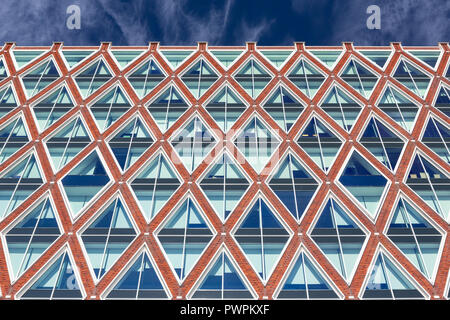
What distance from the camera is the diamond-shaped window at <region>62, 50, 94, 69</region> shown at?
43.2 m

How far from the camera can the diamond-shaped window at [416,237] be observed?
2731cm

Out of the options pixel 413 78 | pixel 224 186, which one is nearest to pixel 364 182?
pixel 224 186

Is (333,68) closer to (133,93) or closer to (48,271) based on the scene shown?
(133,93)

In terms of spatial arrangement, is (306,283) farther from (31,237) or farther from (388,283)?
(31,237)

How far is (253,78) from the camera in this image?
40.5 metres

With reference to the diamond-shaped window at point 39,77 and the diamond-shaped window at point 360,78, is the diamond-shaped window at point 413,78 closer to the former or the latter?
the diamond-shaped window at point 360,78

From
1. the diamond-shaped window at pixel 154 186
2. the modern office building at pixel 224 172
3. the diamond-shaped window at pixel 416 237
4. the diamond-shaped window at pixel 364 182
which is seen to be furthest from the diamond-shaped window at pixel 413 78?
the diamond-shaped window at pixel 154 186

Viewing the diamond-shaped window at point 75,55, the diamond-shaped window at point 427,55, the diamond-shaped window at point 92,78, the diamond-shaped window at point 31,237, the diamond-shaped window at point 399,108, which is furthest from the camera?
the diamond-shaped window at point 75,55

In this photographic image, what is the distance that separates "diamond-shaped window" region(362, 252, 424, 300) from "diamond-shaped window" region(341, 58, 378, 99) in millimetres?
16445

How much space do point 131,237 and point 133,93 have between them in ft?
50.1

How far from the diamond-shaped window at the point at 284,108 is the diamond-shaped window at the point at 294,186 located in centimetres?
413

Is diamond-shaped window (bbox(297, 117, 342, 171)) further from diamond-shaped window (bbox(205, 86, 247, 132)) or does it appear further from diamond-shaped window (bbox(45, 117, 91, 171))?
diamond-shaped window (bbox(45, 117, 91, 171))

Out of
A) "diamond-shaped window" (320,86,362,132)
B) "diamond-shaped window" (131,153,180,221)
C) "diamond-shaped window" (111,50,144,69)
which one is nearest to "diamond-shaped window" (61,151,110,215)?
"diamond-shaped window" (131,153,180,221)

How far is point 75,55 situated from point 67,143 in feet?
42.8
